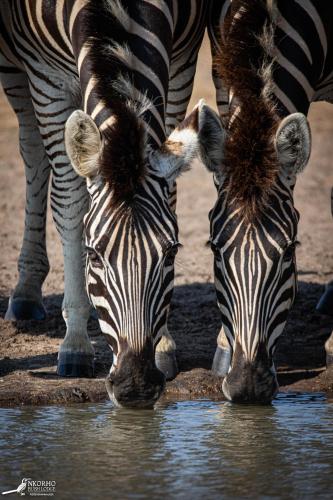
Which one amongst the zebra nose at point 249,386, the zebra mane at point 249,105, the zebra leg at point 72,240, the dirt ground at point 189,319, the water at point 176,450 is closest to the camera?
the water at point 176,450

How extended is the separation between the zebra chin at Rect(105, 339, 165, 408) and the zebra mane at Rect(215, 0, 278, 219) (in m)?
1.24

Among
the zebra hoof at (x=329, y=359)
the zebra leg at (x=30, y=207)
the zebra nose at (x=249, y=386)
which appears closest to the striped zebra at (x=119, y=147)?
the zebra nose at (x=249, y=386)

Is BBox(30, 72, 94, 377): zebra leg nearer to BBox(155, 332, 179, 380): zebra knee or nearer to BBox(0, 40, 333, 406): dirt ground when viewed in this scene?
BBox(0, 40, 333, 406): dirt ground

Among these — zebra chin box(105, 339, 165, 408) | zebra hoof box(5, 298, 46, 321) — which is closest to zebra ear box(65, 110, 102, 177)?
zebra chin box(105, 339, 165, 408)

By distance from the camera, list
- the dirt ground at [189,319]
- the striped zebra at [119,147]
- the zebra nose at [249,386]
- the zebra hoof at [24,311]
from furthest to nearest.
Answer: the zebra hoof at [24,311]
the dirt ground at [189,319]
the zebra nose at [249,386]
the striped zebra at [119,147]

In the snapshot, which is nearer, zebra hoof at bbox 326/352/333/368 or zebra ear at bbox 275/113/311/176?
zebra ear at bbox 275/113/311/176

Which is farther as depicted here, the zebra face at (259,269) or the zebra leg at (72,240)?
the zebra leg at (72,240)

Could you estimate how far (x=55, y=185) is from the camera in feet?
29.2

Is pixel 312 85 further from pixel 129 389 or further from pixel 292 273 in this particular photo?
pixel 129 389

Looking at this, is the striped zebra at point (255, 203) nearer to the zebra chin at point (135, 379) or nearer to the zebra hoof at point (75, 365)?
the zebra chin at point (135, 379)

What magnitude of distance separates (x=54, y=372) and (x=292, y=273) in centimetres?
212

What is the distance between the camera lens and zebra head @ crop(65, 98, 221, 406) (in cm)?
693

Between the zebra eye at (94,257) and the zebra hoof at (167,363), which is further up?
the zebra eye at (94,257)

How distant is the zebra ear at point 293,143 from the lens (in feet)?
24.5
